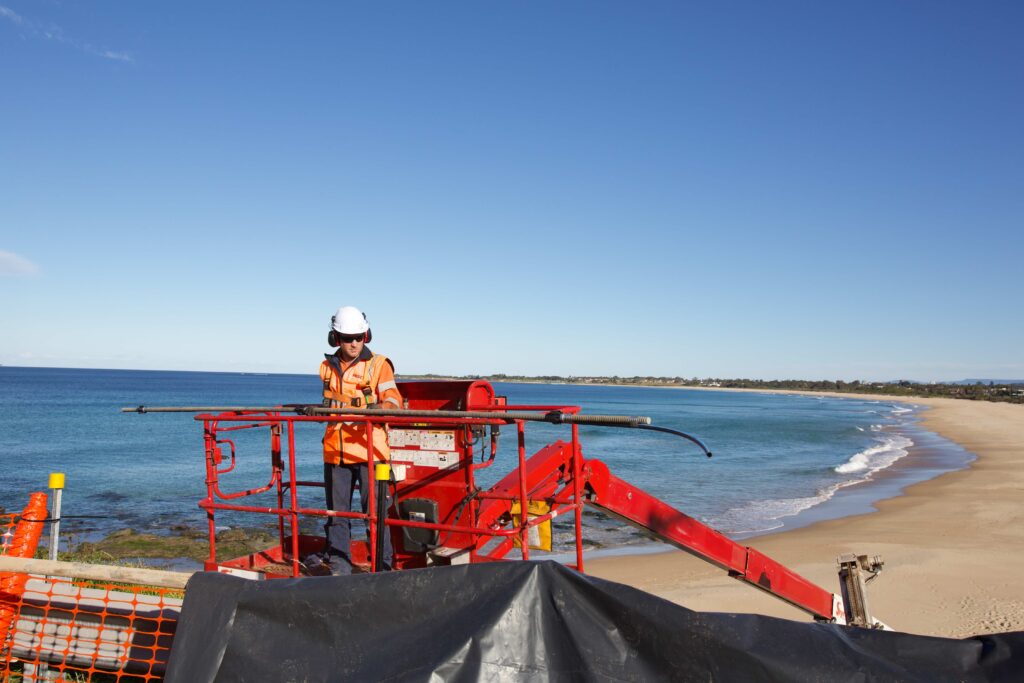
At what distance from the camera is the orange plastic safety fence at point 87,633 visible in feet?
13.8

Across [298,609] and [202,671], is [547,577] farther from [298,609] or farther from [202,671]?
[202,671]

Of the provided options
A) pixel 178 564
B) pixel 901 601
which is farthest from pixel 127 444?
pixel 901 601

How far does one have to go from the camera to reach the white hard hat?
5.52 metres

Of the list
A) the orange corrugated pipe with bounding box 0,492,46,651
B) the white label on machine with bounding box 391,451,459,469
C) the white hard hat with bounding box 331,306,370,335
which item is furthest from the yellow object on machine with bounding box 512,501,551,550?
the orange corrugated pipe with bounding box 0,492,46,651

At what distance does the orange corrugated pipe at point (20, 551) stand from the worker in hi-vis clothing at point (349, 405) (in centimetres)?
196

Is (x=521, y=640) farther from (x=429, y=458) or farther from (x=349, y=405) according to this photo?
(x=349, y=405)

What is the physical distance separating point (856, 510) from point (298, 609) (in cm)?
1831

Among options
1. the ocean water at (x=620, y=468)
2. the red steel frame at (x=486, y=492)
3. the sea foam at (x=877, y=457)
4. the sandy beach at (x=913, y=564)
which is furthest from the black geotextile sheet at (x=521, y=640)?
the sea foam at (x=877, y=457)

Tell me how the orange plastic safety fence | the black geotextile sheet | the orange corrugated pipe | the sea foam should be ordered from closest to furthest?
the black geotextile sheet, the orange plastic safety fence, the orange corrugated pipe, the sea foam

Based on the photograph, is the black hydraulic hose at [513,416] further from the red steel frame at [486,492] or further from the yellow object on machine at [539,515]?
the yellow object on machine at [539,515]

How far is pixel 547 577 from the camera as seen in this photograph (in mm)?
2990

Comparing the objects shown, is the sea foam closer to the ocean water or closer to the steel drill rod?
the ocean water

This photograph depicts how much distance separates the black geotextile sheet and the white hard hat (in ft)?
8.57

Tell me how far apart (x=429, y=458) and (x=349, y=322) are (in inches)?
47.8
